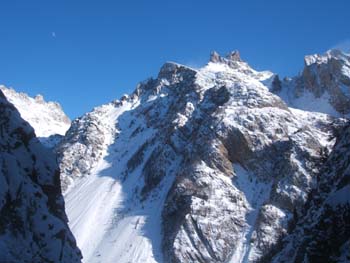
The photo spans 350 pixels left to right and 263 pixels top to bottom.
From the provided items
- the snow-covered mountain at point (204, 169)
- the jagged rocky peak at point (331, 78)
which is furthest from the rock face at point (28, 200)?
the jagged rocky peak at point (331, 78)

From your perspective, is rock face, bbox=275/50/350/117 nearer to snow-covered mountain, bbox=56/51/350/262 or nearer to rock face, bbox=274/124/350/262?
snow-covered mountain, bbox=56/51/350/262

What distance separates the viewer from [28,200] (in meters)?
21.4

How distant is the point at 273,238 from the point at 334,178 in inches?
2369

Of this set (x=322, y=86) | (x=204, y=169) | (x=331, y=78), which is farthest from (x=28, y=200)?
(x=322, y=86)

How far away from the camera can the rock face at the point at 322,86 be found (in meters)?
138

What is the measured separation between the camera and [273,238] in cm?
8769

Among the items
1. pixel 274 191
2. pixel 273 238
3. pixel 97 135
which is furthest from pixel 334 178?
pixel 97 135

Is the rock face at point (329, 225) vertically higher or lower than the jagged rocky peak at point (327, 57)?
lower

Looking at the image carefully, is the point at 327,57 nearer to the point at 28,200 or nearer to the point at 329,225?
the point at 329,225

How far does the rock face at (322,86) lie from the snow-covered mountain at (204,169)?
37cm

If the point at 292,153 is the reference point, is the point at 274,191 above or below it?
below

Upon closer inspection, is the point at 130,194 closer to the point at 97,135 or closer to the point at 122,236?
the point at 122,236

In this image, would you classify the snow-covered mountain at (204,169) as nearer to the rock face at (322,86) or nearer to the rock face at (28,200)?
the rock face at (322,86)

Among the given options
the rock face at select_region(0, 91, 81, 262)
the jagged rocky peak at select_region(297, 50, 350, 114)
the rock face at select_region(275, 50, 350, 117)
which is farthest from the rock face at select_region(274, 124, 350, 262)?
the rock face at select_region(275, 50, 350, 117)
